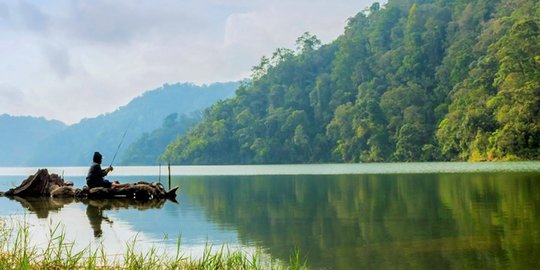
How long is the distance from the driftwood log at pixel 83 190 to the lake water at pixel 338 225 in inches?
51.4

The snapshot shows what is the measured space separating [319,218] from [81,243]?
24.0 ft

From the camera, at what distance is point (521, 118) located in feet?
220

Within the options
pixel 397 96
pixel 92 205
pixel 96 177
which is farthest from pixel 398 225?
pixel 397 96

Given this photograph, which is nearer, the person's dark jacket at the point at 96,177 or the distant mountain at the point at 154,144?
the person's dark jacket at the point at 96,177

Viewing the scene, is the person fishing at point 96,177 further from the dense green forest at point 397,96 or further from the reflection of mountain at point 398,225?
the dense green forest at point 397,96

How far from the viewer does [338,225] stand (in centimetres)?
1695

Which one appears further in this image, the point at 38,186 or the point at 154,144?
the point at 154,144

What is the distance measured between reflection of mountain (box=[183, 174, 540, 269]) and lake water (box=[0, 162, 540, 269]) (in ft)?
0.07

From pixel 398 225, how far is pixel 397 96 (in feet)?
282

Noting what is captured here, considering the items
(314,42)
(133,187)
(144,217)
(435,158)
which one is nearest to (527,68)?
(435,158)

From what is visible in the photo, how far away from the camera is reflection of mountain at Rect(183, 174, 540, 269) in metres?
11.4

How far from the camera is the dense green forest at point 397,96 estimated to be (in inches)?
2918

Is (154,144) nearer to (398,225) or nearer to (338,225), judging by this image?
(338,225)

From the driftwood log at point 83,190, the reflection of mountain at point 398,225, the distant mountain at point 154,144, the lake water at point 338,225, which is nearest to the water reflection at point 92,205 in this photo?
the lake water at point 338,225
